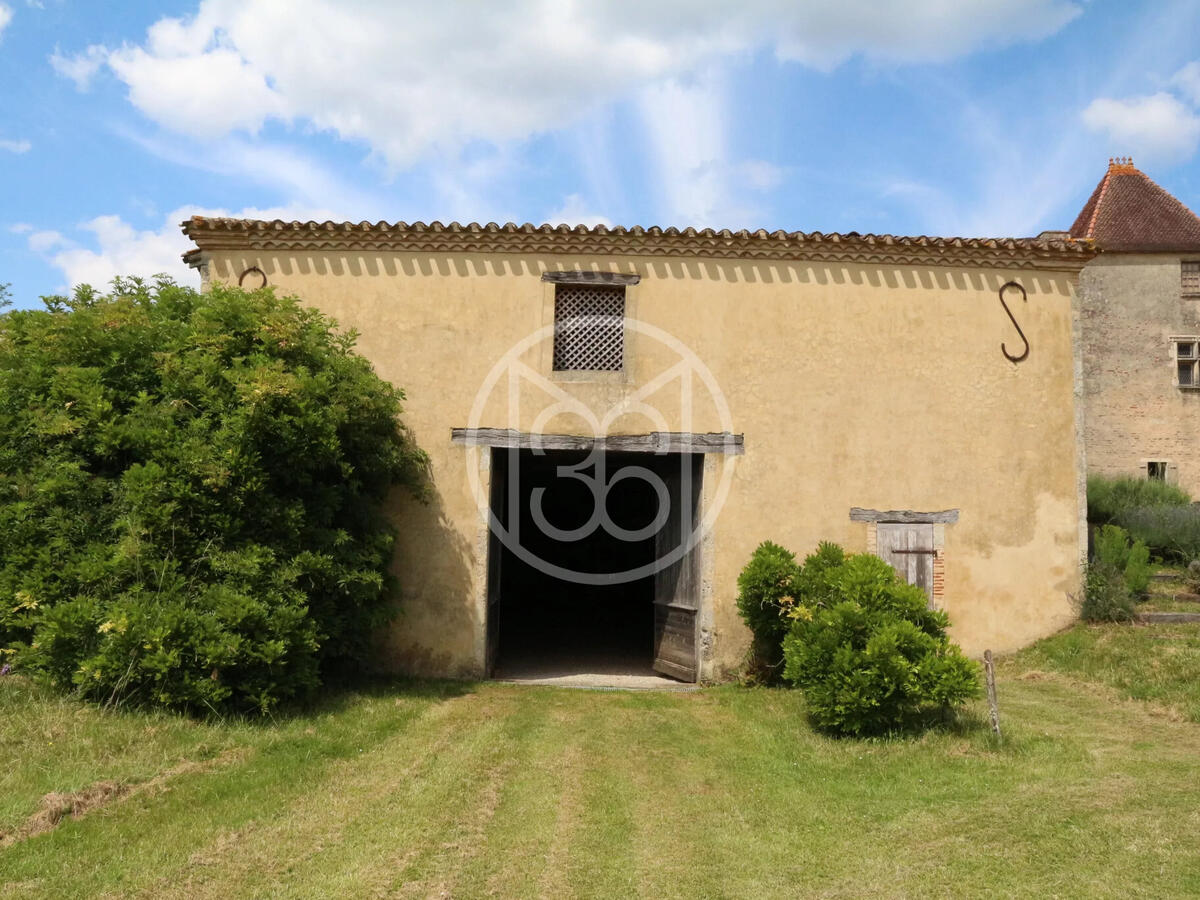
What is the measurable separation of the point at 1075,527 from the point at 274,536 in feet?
28.7

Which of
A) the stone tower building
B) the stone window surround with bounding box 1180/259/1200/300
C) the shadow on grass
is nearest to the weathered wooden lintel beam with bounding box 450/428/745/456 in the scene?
the shadow on grass

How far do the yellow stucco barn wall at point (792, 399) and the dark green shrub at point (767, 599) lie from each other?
34cm

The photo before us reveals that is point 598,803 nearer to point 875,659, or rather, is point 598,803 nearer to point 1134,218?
point 875,659

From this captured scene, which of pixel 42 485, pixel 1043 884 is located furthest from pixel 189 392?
pixel 1043 884

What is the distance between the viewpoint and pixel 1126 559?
10.0m

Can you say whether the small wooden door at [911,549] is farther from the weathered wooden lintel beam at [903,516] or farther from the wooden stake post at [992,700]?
the wooden stake post at [992,700]

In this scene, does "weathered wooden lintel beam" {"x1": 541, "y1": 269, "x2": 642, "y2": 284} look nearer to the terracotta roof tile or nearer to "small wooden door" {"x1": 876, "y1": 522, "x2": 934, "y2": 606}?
the terracotta roof tile

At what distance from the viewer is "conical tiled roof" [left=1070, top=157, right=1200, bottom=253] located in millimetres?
19203

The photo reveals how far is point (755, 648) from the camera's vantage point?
29.6 feet

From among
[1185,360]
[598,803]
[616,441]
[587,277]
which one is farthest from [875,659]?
[1185,360]

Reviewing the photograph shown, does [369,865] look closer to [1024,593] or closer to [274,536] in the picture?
[274,536]

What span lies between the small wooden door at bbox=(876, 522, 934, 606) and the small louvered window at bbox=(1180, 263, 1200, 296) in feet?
48.4

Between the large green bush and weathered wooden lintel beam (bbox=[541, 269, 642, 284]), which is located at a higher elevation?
weathered wooden lintel beam (bbox=[541, 269, 642, 284])

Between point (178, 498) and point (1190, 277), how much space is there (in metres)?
21.8
